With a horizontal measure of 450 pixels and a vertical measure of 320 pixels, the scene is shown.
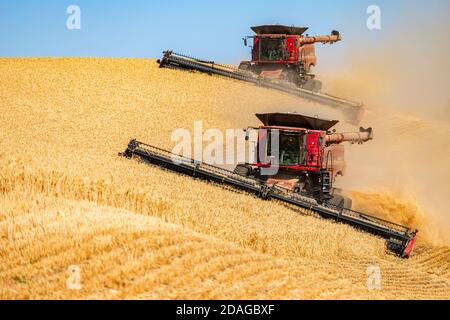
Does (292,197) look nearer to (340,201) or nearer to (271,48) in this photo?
(340,201)

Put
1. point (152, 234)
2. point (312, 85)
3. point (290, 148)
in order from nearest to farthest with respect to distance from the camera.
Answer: point (152, 234), point (290, 148), point (312, 85)

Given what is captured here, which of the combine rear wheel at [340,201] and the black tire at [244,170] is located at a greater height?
the black tire at [244,170]

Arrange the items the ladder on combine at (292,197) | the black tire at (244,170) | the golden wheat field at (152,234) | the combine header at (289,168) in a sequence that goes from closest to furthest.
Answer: the golden wheat field at (152,234) → the ladder on combine at (292,197) → the combine header at (289,168) → the black tire at (244,170)

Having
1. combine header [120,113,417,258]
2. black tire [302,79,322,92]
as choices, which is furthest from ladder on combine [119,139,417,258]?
black tire [302,79,322,92]

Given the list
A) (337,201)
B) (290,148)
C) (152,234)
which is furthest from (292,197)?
(152,234)

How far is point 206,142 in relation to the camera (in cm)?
2292

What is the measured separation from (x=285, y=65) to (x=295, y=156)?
14299 millimetres

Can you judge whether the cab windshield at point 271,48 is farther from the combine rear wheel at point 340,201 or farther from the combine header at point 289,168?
the combine rear wheel at point 340,201

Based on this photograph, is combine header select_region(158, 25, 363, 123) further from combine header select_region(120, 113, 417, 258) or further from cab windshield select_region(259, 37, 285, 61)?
combine header select_region(120, 113, 417, 258)

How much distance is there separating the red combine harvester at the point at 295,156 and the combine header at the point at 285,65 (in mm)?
12510

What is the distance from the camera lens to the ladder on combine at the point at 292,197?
14.6 meters

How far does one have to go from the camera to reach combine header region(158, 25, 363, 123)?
29.0 metres

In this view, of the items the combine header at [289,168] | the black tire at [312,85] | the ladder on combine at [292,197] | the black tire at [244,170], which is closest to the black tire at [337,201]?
the combine header at [289,168]

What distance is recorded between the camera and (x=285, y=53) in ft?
95.9
